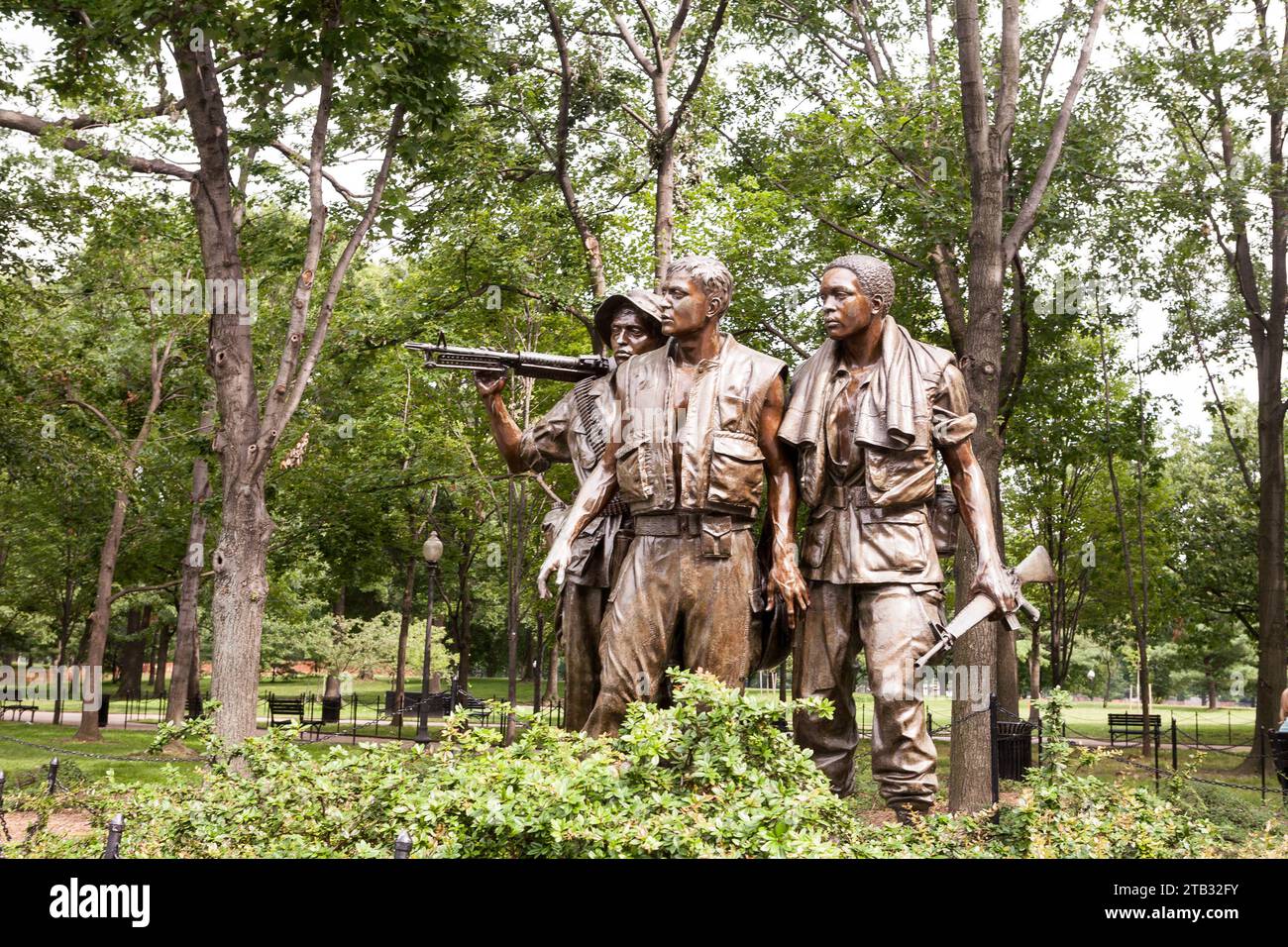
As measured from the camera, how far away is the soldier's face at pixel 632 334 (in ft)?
19.8

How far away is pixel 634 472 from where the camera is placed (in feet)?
A: 18.1

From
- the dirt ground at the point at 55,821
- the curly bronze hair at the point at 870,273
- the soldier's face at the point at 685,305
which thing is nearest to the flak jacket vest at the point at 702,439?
the soldier's face at the point at 685,305

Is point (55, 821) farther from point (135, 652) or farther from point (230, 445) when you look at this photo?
point (135, 652)

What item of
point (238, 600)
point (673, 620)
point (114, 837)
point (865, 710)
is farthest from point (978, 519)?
point (865, 710)

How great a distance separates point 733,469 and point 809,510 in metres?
0.47

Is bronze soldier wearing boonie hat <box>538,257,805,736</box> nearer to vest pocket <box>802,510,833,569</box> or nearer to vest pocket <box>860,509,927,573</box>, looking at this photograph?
vest pocket <box>802,510,833,569</box>

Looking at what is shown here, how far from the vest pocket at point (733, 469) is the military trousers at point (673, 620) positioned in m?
0.19

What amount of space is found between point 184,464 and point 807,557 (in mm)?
20798

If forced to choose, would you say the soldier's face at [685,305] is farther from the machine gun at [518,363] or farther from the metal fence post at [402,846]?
the metal fence post at [402,846]

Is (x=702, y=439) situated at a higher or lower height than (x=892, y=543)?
higher

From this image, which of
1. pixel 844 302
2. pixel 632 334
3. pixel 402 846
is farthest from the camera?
pixel 632 334

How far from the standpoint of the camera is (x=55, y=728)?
82.0 ft

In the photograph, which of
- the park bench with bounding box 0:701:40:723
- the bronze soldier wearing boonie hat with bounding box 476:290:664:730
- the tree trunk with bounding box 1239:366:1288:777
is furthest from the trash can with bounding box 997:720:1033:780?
the park bench with bounding box 0:701:40:723
